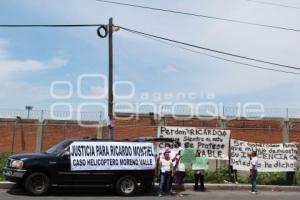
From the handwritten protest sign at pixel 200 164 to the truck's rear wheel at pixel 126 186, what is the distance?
280 cm

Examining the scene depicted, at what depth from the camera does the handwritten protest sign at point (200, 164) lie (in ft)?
69.0

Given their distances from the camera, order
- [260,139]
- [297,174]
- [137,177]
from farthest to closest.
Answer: [260,139] → [297,174] → [137,177]

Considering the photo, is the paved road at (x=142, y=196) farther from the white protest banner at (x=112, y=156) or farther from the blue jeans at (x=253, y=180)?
the white protest banner at (x=112, y=156)

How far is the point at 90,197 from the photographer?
1795 cm

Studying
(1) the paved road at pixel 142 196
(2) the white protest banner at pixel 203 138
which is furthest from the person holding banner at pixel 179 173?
(2) the white protest banner at pixel 203 138

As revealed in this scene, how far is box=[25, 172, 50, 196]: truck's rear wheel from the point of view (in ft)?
57.9

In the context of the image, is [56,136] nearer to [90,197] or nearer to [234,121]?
[234,121]

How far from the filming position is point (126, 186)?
62.8ft

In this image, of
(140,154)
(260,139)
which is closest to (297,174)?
(140,154)

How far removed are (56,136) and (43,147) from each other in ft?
4.34

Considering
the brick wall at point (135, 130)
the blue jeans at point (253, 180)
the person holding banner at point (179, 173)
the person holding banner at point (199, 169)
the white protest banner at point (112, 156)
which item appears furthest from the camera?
the brick wall at point (135, 130)

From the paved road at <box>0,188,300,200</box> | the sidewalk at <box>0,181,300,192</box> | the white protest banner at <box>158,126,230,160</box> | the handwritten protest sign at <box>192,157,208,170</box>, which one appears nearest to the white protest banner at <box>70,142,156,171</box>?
the paved road at <box>0,188,300,200</box>

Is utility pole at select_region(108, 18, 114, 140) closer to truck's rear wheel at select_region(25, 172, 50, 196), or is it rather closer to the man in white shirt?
the man in white shirt

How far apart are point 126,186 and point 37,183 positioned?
3.04m
